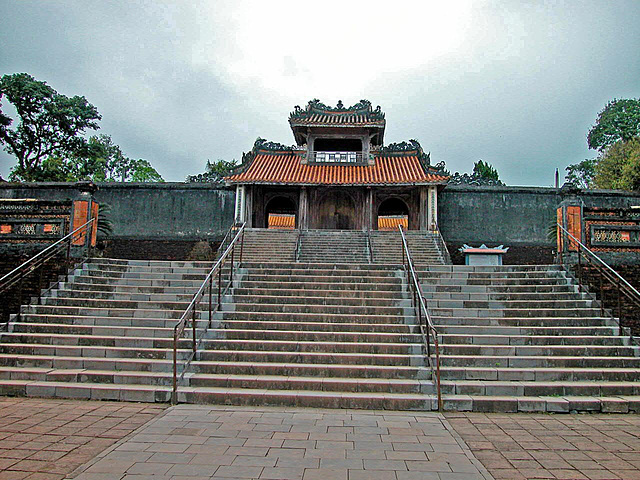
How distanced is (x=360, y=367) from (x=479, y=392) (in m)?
1.62

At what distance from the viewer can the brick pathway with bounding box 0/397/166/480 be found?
370 centimetres

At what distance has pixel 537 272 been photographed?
9312 millimetres

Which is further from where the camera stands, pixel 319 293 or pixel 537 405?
pixel 319 293

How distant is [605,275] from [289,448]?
7084 millimetres

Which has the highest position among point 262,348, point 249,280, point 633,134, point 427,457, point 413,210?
point 633,134

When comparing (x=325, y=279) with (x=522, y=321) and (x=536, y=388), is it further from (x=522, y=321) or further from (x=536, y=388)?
(x=536, y=388)

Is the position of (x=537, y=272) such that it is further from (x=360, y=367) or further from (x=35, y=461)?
(x=35, y=461)

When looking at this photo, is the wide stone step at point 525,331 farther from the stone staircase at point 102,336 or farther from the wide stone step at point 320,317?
the stone staircase at point 102,336

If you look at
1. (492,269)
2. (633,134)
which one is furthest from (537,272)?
(633,134)

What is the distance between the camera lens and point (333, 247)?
52.5 feet

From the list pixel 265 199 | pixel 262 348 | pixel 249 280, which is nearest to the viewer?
pixel 262 348

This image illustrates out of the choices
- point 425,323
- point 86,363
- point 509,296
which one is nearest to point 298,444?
point 425,323

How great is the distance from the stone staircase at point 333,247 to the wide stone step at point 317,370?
8.56 meters


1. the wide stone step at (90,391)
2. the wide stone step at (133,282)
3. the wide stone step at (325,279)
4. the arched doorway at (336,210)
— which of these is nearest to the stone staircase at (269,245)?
the arched doorway at (336,210)
